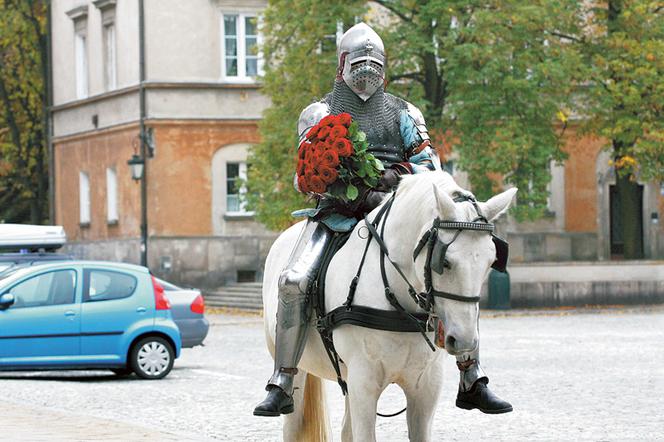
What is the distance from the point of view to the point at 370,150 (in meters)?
9.13

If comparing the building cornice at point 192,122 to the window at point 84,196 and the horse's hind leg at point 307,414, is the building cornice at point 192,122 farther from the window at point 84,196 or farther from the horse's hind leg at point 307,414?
the horse's hind leg at point 307,414

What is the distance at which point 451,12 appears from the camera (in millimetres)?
37625

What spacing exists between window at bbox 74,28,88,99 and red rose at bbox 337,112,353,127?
44.9 metres

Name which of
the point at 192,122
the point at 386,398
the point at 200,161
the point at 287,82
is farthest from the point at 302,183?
the point at 200,161

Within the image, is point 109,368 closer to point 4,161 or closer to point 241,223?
point 241,223


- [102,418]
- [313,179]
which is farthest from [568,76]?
[313,179]

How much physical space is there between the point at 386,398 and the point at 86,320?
545 cm

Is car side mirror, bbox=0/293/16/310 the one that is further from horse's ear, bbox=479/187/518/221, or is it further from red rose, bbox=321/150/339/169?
horse's ear, bbox=479/187/518/221

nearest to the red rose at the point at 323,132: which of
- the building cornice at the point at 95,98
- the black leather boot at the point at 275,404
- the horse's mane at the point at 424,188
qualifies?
the horse's mane at the point at 424,188

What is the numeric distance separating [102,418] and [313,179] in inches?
260

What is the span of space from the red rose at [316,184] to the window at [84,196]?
4470 centimetres

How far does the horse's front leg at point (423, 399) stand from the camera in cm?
827

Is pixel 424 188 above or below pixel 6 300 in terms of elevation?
above

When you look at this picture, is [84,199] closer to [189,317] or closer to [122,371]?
[189,317]
